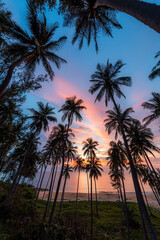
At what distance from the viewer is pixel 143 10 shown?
2.66 metres

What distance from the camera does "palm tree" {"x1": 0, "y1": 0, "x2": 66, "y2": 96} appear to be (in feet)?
22.3

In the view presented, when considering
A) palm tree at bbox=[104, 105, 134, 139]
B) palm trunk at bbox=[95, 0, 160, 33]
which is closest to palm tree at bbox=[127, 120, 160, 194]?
palm tree at bbox=[104, 105, 134, 139]

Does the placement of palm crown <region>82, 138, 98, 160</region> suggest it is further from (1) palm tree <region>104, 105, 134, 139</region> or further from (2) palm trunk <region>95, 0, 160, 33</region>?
(2) palm trunk <region>95, 0, 160, 33</region>

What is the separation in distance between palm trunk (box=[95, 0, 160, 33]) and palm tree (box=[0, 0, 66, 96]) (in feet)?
20.4

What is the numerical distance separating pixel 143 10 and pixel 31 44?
9409 mm

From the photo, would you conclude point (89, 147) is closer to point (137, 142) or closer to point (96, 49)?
point (137, 142)

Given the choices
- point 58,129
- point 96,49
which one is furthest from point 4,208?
point 96,49

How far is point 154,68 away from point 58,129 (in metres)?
16.4

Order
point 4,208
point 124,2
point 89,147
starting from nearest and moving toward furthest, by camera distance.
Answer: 1. point 124,2
2. point 4,208
3. point 89,147

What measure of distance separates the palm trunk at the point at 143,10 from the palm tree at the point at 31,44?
6.23m

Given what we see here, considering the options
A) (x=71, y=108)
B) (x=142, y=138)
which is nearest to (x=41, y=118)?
(x=71, y=108)

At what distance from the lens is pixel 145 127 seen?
59.3 ft

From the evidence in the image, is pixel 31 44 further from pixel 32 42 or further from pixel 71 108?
pixel 71 108

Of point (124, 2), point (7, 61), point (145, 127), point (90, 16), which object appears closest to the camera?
point (124, 2)
